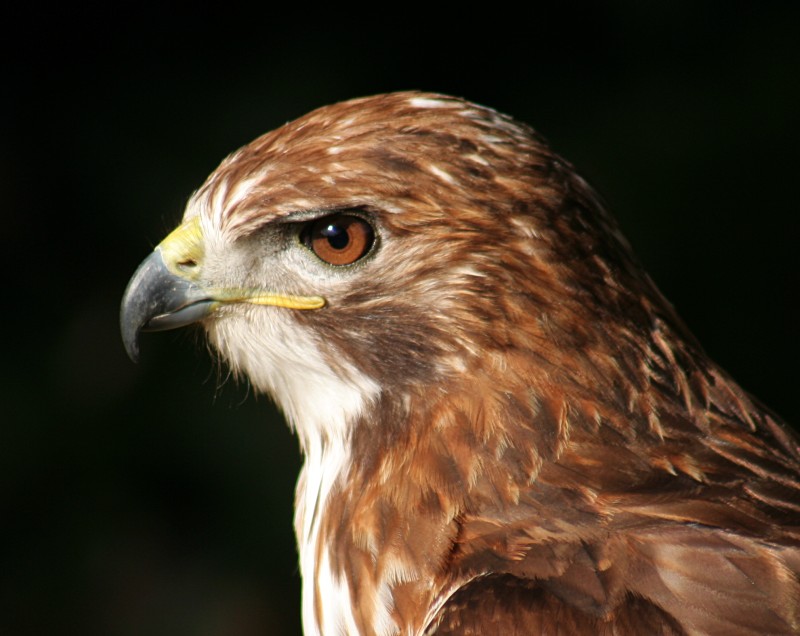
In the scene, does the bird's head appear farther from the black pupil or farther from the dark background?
the dark background

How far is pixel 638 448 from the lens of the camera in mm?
2486

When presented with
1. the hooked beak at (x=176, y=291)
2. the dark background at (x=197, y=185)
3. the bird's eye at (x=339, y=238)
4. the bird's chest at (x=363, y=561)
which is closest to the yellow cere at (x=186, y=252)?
the hooked beak at (x=176, y=291)

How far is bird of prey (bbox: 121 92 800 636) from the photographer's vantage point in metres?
2.37

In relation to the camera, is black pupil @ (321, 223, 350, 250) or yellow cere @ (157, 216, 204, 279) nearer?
black pupil @ (321, 223, 350, 250)

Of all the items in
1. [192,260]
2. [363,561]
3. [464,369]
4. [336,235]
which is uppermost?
[336,235]

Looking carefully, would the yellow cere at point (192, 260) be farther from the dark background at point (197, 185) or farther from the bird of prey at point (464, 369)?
the dark background at point (197, 185)

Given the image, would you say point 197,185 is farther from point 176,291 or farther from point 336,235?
point 336,235

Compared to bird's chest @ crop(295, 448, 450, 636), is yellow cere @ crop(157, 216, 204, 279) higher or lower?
higher

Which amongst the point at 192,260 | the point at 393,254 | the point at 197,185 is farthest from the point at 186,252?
the point at 197,185

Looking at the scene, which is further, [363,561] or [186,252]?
[186,252]

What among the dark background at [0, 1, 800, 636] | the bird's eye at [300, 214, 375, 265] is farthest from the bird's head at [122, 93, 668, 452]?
the dark background at [0, 1, 800, 636]

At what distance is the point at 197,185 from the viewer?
482 cm

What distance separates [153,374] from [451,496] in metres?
2.63

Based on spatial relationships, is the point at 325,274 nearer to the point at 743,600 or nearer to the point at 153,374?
the point at 743,600
